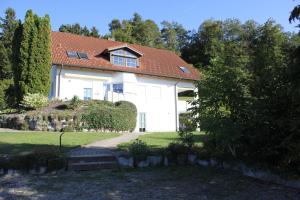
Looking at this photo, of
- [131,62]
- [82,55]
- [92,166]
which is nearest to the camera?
[92,166]

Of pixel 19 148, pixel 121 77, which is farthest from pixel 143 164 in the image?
pixel 121 77

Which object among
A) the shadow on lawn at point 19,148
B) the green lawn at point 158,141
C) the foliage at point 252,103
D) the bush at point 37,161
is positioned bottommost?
the bush at point 37,161

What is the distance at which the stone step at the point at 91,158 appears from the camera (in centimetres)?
1207

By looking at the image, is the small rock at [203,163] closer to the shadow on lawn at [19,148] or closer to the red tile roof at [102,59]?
the shadow on lawn at [19,148]

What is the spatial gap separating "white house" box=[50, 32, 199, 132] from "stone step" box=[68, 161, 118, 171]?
19372mm

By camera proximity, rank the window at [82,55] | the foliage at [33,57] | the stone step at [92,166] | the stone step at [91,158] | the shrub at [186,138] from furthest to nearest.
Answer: the window at [82,55] < the foliage at [33,57] < the shrub at [186,138] < the stone step at [91,158] < the stone step at [92,166]

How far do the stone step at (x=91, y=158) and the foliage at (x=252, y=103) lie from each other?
10.7ft

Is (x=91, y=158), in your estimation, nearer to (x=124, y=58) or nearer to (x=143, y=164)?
(x=143, y=164)

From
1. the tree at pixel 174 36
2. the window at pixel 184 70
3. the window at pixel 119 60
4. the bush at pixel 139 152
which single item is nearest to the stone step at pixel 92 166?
the bush at pixel 139 152

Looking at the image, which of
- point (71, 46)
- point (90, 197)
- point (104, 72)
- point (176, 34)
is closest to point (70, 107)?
point (104, 72)

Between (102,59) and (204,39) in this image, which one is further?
(204,39)

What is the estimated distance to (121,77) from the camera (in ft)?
107

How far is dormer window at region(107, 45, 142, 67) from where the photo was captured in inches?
1364

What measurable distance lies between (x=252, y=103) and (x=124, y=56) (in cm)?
2477
